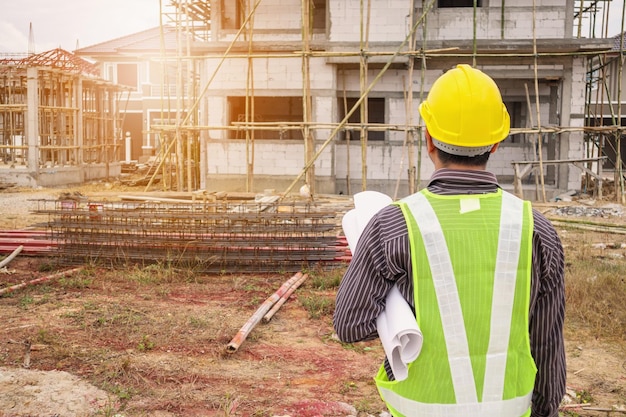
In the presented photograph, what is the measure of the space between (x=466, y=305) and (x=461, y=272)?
0.35 ft

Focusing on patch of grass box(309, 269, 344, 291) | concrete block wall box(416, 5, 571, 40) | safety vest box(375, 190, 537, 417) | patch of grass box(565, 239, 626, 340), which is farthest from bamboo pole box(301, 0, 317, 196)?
safety vest box(375, 190, 537, 417)

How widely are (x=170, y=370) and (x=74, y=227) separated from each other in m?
4.95

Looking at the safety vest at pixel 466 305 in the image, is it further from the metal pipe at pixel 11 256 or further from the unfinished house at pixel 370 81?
the unfinished house at pixel 370 81

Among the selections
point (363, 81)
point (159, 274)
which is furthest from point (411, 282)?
point (363, 81)

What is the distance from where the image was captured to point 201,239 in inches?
377

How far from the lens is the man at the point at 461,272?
6.96 ft

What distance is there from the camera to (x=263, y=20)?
19125mm

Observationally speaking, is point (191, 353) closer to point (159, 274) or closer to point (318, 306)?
point (318, 306)

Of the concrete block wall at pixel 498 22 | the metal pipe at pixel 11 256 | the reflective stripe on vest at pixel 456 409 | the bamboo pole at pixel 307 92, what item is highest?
the concrete block wall at pixel 498 22

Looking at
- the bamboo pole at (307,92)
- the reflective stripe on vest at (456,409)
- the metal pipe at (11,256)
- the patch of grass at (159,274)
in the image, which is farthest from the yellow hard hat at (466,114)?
the bamboo pole at (307,92)

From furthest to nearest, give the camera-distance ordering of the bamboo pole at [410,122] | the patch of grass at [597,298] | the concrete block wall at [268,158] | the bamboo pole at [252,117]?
1. the concrete block wall at [268,158]
2. the bamboo pole at [252,117]
3. the bamboo pole at [410,122]
4. the patch of grass at [597,298]

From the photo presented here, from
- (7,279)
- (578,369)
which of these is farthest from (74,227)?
(578,369)

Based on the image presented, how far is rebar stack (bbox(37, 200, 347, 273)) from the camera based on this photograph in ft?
31.3

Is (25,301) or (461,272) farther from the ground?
(461,272)
